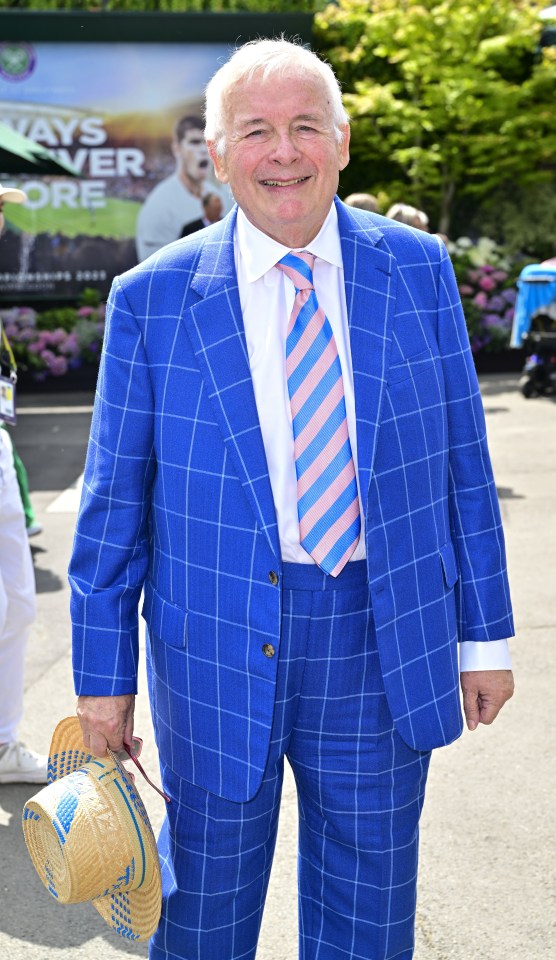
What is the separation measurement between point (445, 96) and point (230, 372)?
52.7ft

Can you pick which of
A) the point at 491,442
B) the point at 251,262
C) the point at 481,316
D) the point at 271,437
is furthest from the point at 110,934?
the point at 481,316

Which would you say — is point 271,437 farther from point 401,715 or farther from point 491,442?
point 491,442

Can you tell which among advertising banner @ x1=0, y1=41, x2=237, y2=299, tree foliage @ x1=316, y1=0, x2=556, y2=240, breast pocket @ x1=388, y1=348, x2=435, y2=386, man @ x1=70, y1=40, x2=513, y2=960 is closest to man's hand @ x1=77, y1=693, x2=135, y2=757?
man @ x1=70, y1=40, x2=513, y2=960

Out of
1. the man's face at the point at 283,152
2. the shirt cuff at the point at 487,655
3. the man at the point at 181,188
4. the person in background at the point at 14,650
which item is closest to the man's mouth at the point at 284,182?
the man's face at the point at 283,152

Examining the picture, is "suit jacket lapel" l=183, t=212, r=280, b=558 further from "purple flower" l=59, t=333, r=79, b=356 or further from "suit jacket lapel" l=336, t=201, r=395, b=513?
"purple flower" l=59, t=333, r=79, b=356

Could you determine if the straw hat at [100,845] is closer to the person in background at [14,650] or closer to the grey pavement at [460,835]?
the grey pavement at [460,835]

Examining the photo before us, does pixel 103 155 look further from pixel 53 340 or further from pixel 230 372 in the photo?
pixel 230 372

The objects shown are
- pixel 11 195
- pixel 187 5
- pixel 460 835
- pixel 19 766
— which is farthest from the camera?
pixel 187 5

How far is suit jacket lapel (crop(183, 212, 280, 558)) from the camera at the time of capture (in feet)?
7.80

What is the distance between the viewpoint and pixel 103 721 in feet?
8.37

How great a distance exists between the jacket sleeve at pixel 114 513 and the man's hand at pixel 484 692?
731 mm

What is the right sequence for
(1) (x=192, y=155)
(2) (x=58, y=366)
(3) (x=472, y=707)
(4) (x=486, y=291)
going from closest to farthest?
(3) (x=472, y=707)
(2) (x=58, y=366)
(1) (x=192, y=155)
(4) (x=486, y=291)

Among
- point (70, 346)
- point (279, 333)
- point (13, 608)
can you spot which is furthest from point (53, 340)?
point (279, 333)

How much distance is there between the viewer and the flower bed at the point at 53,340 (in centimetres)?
1678
